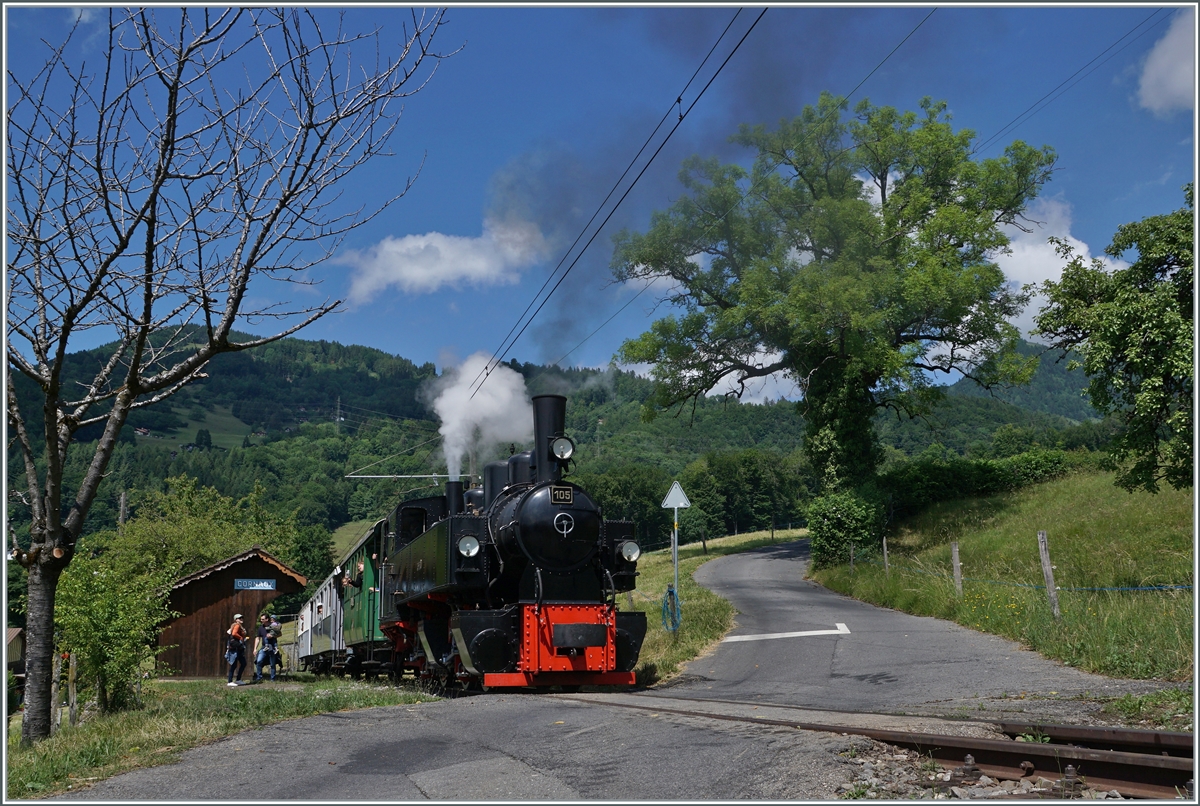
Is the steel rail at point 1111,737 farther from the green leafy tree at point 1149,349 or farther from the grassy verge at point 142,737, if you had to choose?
the green leafy tree at point 1149,349

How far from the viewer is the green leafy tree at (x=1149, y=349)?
48.3 feet

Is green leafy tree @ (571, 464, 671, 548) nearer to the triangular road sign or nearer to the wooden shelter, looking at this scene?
the wooden shelter

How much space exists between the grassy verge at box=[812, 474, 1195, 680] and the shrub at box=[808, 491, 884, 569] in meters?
0.68

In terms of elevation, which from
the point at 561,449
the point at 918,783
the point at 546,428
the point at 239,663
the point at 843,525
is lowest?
the point at 239,663

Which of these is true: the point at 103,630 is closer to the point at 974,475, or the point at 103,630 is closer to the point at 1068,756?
the point at 1068,756

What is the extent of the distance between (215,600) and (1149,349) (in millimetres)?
24398

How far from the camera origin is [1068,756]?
15.4 feet

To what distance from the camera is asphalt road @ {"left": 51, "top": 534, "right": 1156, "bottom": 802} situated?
4.95 meters

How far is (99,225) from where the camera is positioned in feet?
22.4

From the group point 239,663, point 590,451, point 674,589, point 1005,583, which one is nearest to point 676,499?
point 674,589

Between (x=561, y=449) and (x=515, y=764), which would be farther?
(x=561, y=449)

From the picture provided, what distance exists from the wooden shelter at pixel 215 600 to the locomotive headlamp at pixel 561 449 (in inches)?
655

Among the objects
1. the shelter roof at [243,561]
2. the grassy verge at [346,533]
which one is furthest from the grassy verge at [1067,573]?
the grassy verge at [346,533]

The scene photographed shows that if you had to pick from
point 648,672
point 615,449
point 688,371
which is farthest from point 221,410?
point 648,672
